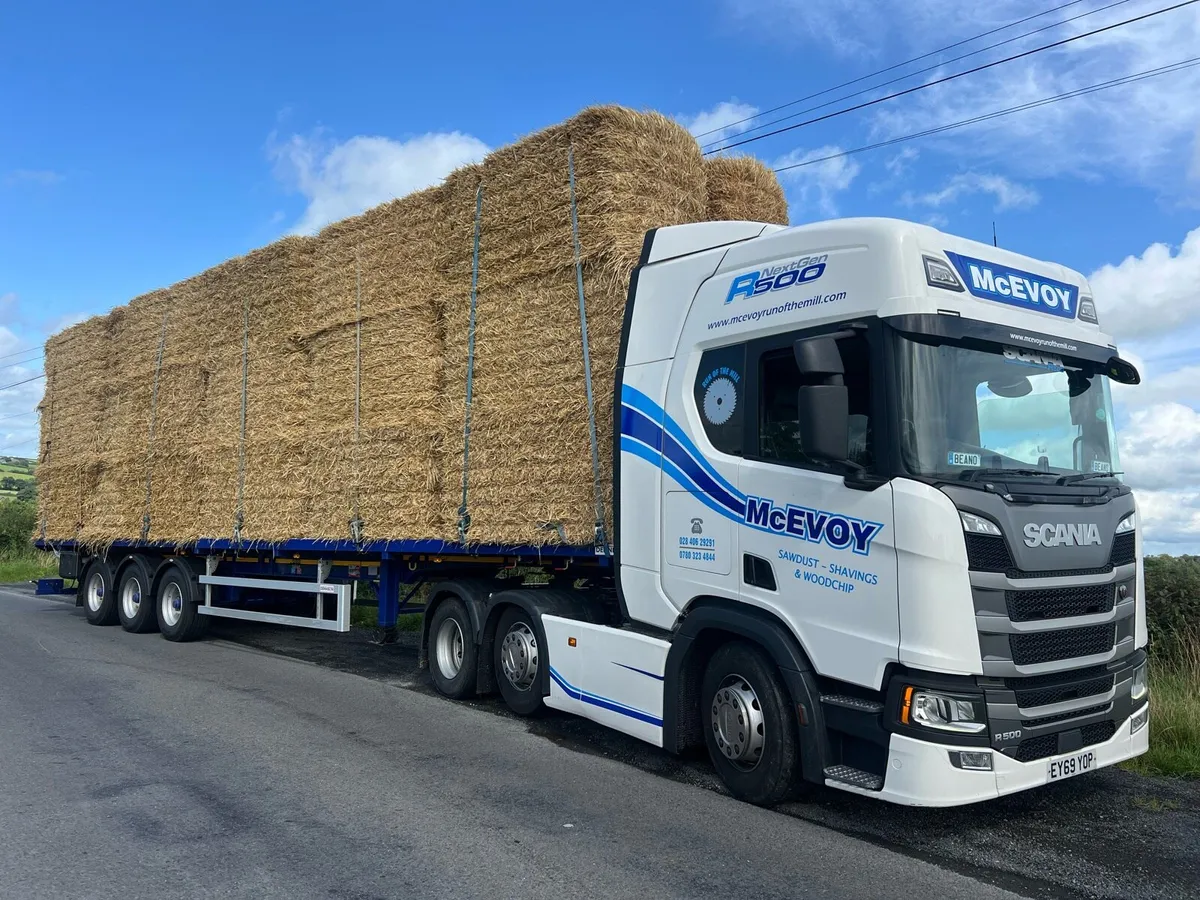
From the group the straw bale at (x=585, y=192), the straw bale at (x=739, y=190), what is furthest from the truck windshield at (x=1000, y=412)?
the straw bale at (x=739, y=190)

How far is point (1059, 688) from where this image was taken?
485 centimetres

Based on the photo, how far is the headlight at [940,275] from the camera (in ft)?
16.5

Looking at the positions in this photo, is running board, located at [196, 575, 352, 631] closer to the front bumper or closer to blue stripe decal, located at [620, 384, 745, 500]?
blue stripe decal, located at [620, 384, 745, 500]

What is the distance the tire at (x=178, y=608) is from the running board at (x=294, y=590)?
15cm

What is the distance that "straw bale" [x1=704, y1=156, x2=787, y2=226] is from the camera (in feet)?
27.3

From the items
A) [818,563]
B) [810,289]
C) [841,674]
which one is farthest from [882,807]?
[810,289]

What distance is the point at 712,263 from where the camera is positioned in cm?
623

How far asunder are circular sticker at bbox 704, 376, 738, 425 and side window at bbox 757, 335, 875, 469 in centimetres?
23

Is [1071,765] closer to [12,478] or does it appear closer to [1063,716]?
[1063,716]

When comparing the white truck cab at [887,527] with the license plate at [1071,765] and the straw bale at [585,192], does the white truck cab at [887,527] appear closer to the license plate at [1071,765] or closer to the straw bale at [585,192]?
the license plate at [1071,765]

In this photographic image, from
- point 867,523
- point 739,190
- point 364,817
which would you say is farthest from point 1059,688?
point 739,190

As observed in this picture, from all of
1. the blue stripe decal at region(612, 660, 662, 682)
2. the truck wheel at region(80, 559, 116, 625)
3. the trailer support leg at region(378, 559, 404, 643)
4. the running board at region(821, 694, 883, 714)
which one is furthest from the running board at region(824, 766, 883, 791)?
the truck wheel at region(80, 559, 116, 625)

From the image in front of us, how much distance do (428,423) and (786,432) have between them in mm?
4170

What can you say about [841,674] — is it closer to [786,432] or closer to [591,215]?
[786,432]
